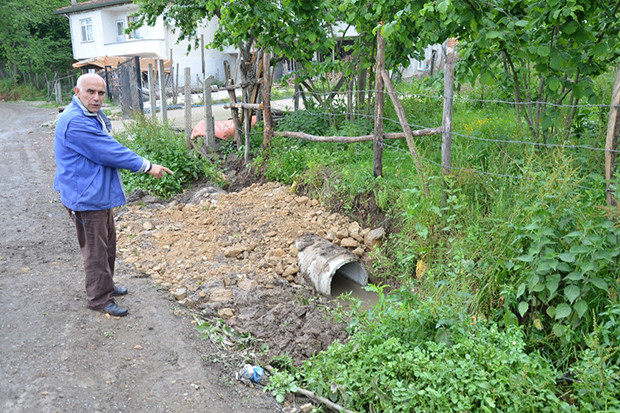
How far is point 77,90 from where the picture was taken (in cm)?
448

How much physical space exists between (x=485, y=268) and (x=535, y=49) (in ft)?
6.70

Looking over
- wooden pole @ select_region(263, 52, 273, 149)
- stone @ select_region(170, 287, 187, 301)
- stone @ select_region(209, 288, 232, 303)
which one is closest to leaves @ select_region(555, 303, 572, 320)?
stone @ select_region(209, 288, 232, 303)

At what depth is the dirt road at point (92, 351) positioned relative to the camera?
12.1 ft

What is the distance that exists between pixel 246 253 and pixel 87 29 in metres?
32.9

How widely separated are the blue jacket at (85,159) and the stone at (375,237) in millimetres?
2697

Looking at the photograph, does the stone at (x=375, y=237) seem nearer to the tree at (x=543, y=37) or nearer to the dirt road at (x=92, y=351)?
the tree at (x=543, y=37)

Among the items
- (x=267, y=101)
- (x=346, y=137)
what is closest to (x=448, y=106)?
(x=346, y=137)

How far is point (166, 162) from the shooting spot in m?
9.10

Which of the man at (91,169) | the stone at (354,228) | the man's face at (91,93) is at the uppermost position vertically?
the man's face at (91,93)

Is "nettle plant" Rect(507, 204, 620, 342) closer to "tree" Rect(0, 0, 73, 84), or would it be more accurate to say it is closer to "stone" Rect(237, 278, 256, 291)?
"stone" Rect(237, 278, 256, 291)

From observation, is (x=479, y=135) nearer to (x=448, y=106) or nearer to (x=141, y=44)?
(x=448, y=106)

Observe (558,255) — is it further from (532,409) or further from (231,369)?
(231,369)

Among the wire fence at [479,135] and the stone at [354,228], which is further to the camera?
the stone at [354,228]

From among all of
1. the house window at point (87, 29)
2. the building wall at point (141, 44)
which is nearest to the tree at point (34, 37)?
the building wall at point (141, 44)
